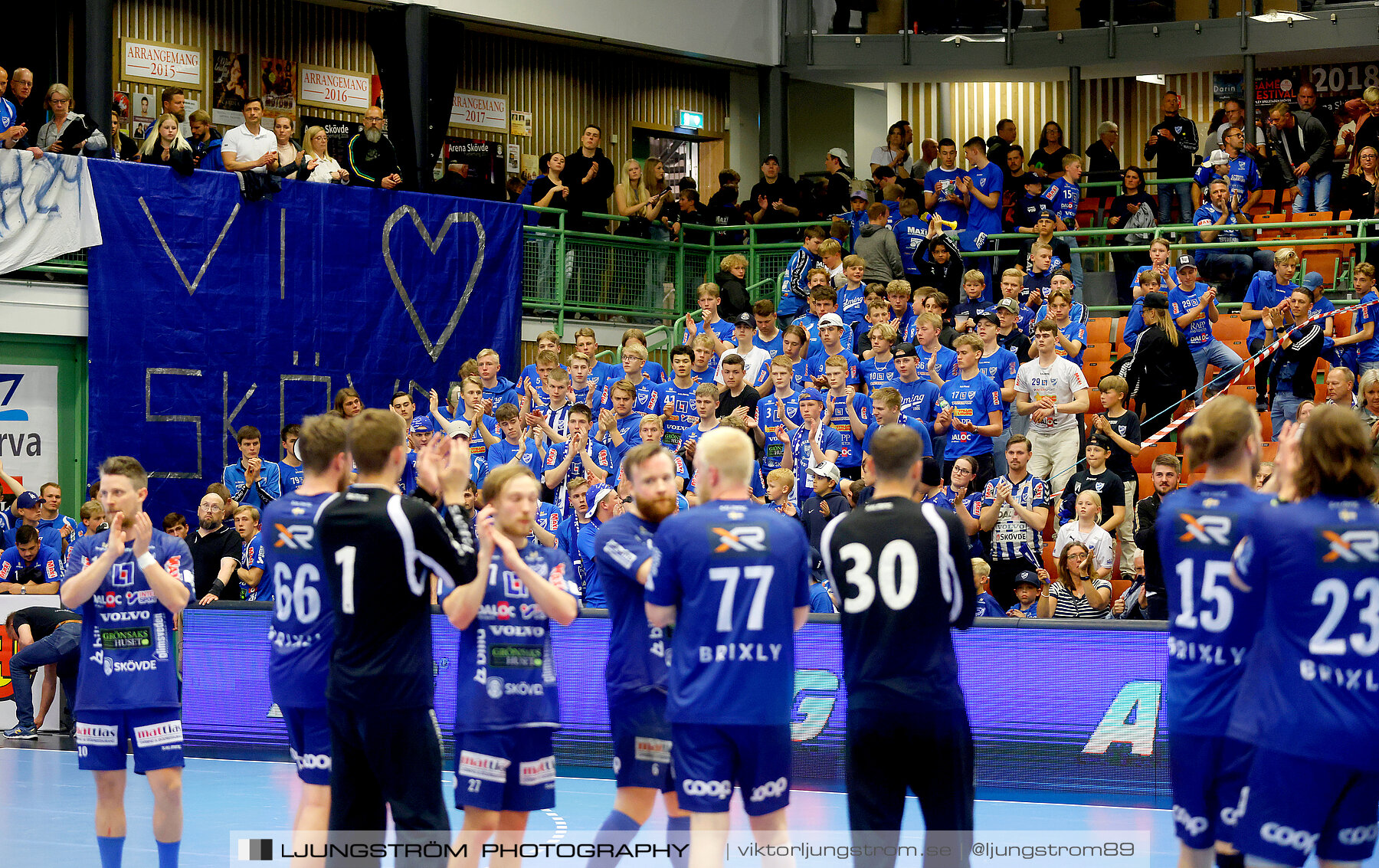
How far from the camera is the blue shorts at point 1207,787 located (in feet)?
20.4

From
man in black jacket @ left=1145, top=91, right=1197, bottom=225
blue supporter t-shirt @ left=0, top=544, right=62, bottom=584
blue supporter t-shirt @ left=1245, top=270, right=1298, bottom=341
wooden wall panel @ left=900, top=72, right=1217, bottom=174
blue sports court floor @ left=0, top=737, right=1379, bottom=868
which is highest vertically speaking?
wooden wall panel @ left=900, top=72, right=1217, bottom=174

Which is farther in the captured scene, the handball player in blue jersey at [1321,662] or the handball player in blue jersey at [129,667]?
the handball player in blue jersey at [129,667]

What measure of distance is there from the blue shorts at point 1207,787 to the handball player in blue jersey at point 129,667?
16.1 feet

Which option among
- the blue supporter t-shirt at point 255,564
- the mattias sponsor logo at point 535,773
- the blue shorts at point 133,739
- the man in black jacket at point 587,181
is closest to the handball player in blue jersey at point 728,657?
the mattias sponsor logo at point 535,773

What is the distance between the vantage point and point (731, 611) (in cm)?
632

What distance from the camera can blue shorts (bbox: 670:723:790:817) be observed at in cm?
632

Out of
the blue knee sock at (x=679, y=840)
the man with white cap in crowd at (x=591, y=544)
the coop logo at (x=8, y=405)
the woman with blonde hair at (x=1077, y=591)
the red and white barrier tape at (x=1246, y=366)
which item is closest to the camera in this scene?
the blue knee sock at (x=679, y=840)

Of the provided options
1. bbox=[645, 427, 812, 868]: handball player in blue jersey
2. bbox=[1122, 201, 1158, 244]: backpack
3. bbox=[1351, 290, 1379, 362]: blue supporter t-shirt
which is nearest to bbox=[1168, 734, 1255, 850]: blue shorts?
bbox=[645, 427, 812, 868]: handball player in blue jersey

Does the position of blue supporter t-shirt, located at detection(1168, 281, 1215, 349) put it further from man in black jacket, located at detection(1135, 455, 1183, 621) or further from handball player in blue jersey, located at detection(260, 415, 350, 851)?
handball player in blue jersey, located at detection(260, 415, 350, 851)

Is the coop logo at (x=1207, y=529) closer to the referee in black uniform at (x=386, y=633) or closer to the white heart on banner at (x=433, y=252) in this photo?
the referee in black uniform at (x=386, y=633)

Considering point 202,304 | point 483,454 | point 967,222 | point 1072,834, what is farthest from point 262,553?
point 967,222

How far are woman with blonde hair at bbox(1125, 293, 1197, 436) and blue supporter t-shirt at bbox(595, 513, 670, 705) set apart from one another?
968 centimetres

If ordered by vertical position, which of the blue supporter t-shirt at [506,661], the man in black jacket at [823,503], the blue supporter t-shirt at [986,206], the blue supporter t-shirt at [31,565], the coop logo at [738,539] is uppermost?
the blue supporter t-shirt at [986,206]

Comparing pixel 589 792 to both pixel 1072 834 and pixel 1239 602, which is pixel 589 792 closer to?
pixel 1072 834
